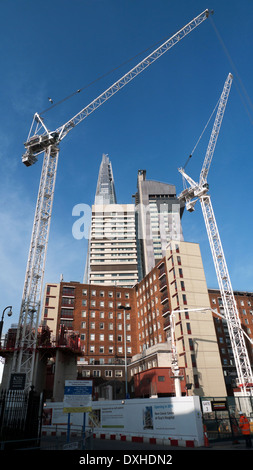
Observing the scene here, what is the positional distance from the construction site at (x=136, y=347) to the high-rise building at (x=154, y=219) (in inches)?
3043

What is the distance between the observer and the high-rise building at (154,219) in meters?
165

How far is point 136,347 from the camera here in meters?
75.1

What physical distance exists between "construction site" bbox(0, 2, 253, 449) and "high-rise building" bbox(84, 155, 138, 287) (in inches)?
2429

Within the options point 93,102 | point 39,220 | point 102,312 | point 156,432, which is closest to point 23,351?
point 39,220

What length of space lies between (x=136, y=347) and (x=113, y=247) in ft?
268

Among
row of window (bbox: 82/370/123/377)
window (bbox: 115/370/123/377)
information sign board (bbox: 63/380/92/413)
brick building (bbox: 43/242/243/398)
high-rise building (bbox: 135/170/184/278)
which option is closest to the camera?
information sign board (bbox: 63/380/92/413)

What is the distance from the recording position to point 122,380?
65.6m

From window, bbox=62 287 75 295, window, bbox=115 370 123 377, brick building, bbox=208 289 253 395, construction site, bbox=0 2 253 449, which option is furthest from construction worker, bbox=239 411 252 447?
window, bbox=62 287 75 295

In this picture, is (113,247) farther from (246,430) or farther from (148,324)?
(246,430)

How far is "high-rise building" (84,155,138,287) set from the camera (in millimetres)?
143375

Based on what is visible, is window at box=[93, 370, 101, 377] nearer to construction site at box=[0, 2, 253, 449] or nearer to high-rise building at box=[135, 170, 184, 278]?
construction site at box=[0, 2, 253, 449]

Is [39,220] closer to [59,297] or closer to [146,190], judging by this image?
[59,297]
